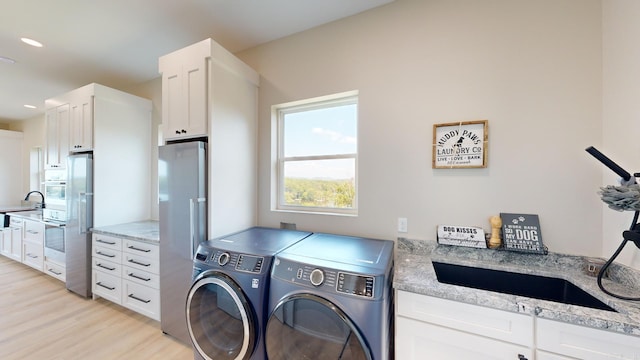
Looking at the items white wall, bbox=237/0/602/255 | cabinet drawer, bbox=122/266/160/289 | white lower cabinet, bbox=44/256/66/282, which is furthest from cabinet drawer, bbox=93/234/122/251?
white wall, bbox=237/0/602/255

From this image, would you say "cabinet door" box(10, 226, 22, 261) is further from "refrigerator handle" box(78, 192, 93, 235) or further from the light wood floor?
"refrigerator handle" box(78, 192, 93, 235)

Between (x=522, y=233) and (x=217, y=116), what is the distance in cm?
235

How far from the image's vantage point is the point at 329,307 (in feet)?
3.76

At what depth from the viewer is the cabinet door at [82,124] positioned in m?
2.65

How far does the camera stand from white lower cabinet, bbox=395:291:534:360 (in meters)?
1.00

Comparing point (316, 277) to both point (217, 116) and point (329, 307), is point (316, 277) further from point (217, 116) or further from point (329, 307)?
point (217, 116)

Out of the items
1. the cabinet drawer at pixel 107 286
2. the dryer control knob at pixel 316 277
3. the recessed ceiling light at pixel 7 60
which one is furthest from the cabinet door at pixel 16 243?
the dryer control knob at pixel 316 277

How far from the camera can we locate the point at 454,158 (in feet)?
5.28

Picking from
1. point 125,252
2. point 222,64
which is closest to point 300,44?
point 222,64

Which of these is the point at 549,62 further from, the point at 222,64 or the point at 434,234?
the point at 222,64

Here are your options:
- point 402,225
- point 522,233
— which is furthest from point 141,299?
point 522,233

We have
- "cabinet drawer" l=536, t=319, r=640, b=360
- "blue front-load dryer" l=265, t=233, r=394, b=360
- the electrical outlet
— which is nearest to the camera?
"cabinet drawer" l=536, t=319, r=640, b=360

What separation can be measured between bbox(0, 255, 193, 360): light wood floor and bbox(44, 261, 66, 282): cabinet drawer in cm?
17

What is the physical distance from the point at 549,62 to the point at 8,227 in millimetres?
7253
